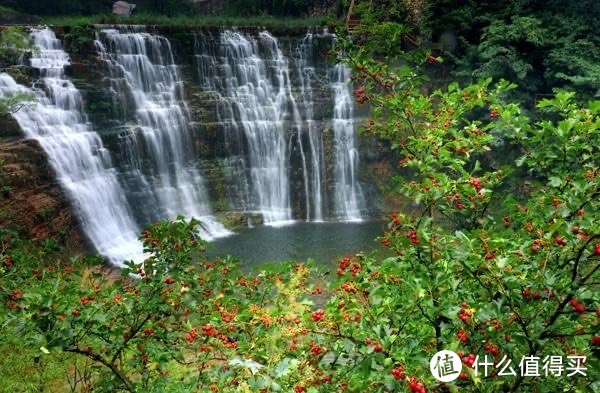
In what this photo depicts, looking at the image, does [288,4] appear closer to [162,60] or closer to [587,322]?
[162,60]

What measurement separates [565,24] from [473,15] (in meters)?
3.45

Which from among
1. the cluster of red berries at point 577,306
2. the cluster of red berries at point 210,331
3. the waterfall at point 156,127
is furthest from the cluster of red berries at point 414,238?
the waterfall at point 156,127

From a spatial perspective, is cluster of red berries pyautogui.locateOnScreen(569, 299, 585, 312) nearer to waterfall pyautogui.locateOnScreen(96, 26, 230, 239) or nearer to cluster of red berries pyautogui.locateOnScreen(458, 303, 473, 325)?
cluster of red berries pyautogui.locateOnScreen(458, 303, 473, 325)

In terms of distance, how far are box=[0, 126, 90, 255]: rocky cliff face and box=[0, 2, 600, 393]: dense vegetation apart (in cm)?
938

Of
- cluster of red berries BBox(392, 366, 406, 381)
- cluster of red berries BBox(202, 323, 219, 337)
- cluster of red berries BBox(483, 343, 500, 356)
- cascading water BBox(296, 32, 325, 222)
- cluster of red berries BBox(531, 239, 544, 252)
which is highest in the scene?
cluster of red berries BBox(531, 239, 544, 252)

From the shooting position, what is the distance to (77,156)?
15992 millimetres

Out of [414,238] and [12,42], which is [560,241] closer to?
[414,238]

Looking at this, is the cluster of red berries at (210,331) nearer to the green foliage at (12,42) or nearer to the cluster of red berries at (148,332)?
the cluster of red berries at (148,332)

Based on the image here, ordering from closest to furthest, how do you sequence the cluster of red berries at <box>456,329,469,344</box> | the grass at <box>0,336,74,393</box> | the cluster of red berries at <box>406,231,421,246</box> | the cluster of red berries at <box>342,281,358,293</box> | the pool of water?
the cluster of red berries at <box>456,329,469,344</box> → the cluster of red berries at <box>406,231,421,246</box> → the cluster of red berries at <box>342,281,358,293</box> → the grass at <box>0,336,74,393</box> → the pool of water

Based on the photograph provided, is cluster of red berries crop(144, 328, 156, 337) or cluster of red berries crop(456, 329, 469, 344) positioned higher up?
cluster of red berries crop(456, 329, 469, 344)

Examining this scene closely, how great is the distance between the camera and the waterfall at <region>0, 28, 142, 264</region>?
15305 millimetres

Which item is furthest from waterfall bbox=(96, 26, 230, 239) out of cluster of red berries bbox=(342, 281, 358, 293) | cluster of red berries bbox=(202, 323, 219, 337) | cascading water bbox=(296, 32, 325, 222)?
cluster of red berries bbox=(342, 281, 358, 293)

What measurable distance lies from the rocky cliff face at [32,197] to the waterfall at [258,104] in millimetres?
7446

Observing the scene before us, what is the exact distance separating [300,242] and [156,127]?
7.26m
